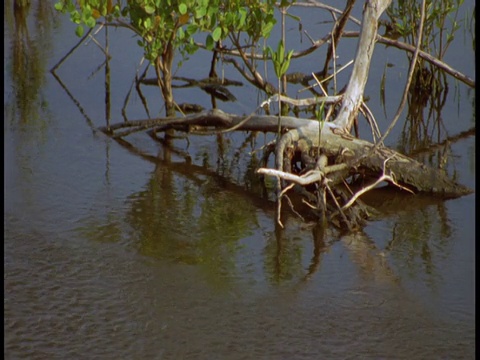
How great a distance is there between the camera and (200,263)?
212 inches

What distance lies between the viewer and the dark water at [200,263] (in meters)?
4.52

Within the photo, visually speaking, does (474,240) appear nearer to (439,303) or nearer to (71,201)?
(439,303)

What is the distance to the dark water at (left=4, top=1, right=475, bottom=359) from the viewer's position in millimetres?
4523

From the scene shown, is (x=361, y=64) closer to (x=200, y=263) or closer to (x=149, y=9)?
(x=149, y=9)

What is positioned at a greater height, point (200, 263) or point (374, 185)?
point (374, 185)

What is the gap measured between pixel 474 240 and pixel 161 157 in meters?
2.64

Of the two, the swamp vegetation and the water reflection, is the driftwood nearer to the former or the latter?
the swamp vegetation

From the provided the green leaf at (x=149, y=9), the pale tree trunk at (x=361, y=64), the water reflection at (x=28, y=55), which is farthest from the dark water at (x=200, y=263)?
the green leaf at (x=149, y=9)

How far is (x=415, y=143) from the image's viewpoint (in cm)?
793

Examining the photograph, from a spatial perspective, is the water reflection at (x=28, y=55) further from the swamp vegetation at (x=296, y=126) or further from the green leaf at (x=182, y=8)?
the green leaf at (x=182, y=8)

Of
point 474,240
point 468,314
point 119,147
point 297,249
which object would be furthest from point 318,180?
point 119,147

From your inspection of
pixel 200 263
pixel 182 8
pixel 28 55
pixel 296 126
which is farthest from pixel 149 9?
pixel 28 55

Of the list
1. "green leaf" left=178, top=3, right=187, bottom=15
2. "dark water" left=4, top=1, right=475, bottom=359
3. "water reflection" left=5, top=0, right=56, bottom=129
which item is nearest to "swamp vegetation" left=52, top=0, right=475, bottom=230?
"green leaf" left=178, top=3, right=187, bottom=15

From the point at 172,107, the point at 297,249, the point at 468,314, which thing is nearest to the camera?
the point at 468,314
